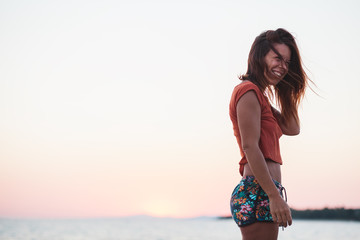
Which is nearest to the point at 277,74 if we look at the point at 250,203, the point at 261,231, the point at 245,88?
the point at 245,88

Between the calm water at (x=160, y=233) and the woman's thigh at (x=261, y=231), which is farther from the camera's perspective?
the calm water at (x=160, y=233)

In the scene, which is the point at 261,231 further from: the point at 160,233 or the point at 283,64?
the point at 160,233

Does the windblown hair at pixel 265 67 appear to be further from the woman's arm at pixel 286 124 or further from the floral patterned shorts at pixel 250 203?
the floral patterned shorts at pixel 250 203

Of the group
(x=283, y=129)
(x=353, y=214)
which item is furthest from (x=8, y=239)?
(x=353, y=214)

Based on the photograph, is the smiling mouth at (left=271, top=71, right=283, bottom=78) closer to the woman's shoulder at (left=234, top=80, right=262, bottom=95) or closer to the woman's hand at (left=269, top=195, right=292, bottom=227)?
the woman's shoulder at (left=234, top=80, right=262, bottom=95)

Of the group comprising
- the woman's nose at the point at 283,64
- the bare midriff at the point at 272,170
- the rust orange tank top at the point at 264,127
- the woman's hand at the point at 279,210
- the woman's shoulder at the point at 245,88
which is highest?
the woman's nose at the point at 283,64

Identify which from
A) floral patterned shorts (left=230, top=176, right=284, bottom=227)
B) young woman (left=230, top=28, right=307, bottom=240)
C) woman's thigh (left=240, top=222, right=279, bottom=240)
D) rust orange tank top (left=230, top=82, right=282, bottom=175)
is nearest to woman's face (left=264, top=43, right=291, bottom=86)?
young woman (left=230, top=28, right=307, bottom=240)

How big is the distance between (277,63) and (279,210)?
0.76 m

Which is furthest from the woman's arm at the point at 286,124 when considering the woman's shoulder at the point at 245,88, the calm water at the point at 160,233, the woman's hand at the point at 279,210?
the calm water at the point at 160,233

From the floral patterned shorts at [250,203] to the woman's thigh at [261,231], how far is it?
0.8 inches

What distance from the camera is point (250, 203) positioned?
2098 mm

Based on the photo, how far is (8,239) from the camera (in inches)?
1312

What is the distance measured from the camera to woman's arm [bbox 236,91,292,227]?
200 centimetres

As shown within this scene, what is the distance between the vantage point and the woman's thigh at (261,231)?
6.72 ft
